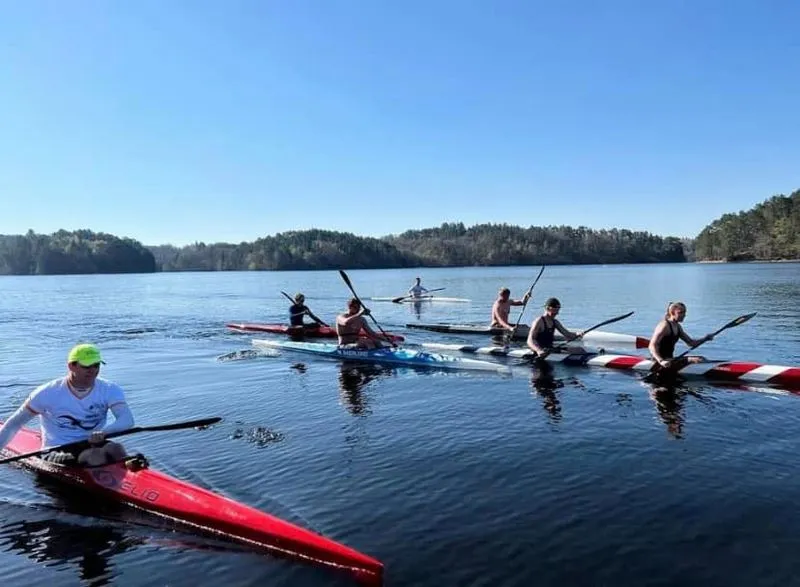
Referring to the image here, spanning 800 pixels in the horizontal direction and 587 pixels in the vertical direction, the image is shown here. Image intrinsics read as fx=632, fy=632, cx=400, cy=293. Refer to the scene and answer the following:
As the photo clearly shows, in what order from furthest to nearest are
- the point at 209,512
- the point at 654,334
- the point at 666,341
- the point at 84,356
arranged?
the point at 654,334 → the point at 666,341 → the point at 84,356 → the point at 209,512

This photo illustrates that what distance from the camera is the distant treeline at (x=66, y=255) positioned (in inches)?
7136

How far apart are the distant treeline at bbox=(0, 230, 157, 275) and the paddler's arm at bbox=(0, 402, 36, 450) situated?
193 meters

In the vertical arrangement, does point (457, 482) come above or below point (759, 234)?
below

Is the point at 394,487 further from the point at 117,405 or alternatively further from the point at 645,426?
the point at 645,426

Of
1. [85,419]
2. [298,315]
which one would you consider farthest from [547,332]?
[85,419]

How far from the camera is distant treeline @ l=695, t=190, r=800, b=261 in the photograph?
13350cm

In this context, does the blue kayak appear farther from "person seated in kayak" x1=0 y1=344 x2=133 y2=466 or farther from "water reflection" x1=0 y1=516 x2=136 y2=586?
"water reflection" x1=0 y1=516 x2=136 y2=586

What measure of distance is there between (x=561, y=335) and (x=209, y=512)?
687 inches

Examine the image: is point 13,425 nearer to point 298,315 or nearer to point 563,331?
point 563,331

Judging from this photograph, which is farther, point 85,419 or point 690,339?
point 690,339

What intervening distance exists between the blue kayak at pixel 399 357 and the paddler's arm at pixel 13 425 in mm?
11867

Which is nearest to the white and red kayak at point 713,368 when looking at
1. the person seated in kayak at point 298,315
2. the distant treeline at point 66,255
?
the person seated in kayak at point 298,315

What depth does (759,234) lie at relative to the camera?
14762 centimetres

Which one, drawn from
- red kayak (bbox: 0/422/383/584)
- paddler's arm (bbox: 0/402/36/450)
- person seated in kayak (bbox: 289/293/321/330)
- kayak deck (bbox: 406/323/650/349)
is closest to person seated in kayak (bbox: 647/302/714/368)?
kayak deck (bbox: 406/323/650/349)
